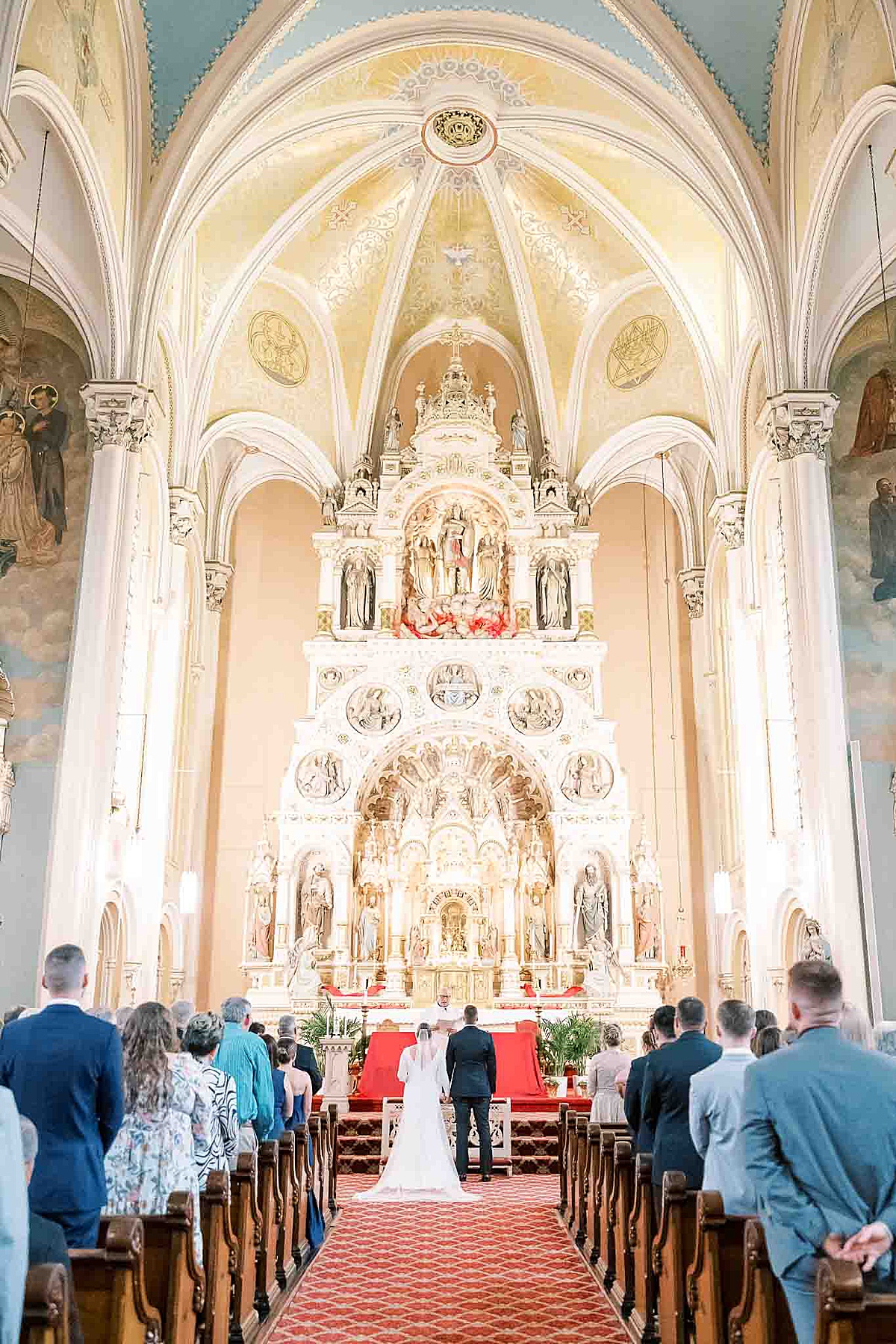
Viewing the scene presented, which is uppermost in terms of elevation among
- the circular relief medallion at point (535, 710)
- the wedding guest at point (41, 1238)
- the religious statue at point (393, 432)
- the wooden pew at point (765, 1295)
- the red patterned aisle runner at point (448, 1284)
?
the religious statue at point (393, 432)

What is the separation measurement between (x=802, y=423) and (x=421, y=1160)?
9.70 metres

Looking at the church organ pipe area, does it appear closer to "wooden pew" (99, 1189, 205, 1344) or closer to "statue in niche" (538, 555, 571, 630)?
"statue in niche" (538, 555, 571, 630)

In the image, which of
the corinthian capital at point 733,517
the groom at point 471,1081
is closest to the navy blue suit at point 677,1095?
the groom at point 471,1081

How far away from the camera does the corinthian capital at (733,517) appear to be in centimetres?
1936

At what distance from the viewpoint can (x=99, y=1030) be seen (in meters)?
4.56

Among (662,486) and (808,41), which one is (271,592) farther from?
(808,41)

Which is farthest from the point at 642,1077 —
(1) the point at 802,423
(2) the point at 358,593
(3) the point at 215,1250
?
(2) the point at 358,593

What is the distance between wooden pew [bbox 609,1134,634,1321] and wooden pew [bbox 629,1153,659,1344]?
18cm

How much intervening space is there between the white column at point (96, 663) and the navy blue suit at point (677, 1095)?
29.3 feet

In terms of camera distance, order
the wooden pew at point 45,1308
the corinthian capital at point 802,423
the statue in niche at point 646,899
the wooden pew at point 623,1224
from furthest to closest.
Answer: the statue in niche at point 646,899 → the corinthian capital at point 802,423 → the wooden pew at point 623,1224 → the wooden pew at point 45,1308

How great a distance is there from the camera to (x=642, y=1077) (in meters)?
6.89

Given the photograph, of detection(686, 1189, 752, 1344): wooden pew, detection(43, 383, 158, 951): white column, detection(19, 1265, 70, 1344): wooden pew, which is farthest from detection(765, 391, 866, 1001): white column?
detection(19, 1265, 70, 1344): wooden pew

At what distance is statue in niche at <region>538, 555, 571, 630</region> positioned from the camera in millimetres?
22156

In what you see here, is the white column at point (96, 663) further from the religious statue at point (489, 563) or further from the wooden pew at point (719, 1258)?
the wooden pew at point (719, 1258)
